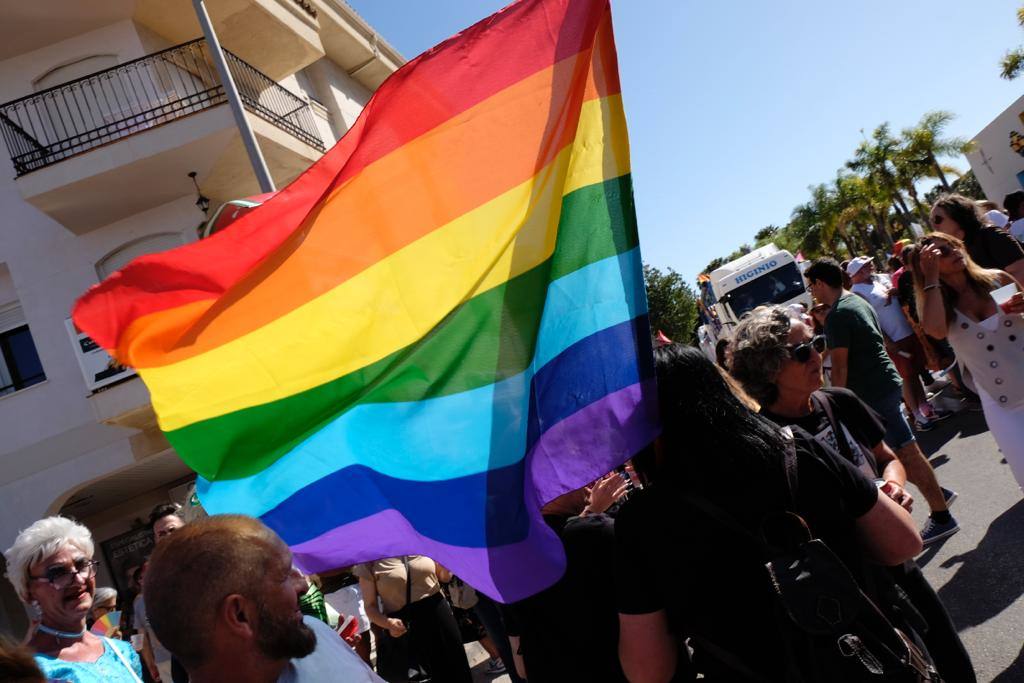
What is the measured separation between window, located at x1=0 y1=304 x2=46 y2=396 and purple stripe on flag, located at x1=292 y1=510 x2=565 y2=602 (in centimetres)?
1328

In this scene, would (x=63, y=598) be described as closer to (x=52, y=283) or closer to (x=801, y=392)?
(x=801, y=392)

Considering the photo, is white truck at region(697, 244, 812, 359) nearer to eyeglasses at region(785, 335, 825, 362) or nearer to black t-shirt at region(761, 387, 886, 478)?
black t-shirt at region(761, 387, 886, 478)

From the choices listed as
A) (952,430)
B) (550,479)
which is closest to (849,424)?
(550,479)

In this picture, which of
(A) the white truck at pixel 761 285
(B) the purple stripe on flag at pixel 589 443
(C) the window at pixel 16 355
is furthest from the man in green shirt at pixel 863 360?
(A) the white truck at pixel 761 285

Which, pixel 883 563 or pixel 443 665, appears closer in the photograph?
pixel 883 563

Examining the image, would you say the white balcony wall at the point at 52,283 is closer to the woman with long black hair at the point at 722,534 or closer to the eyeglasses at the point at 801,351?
the eyeglasses at the point at 801,351

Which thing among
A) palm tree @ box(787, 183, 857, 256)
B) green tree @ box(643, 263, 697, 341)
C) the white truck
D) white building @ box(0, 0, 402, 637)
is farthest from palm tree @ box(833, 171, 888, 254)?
white building @ box(0, 0, 402, 637)

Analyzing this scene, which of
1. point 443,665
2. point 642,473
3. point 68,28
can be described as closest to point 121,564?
point 68,28

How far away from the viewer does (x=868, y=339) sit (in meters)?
5.59

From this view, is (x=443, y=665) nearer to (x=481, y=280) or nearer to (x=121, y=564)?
(x=481, y=280)

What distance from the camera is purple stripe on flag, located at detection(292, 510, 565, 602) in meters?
2.75

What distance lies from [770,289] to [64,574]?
18.9 m

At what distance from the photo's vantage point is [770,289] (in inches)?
804

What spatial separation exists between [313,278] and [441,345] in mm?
609
